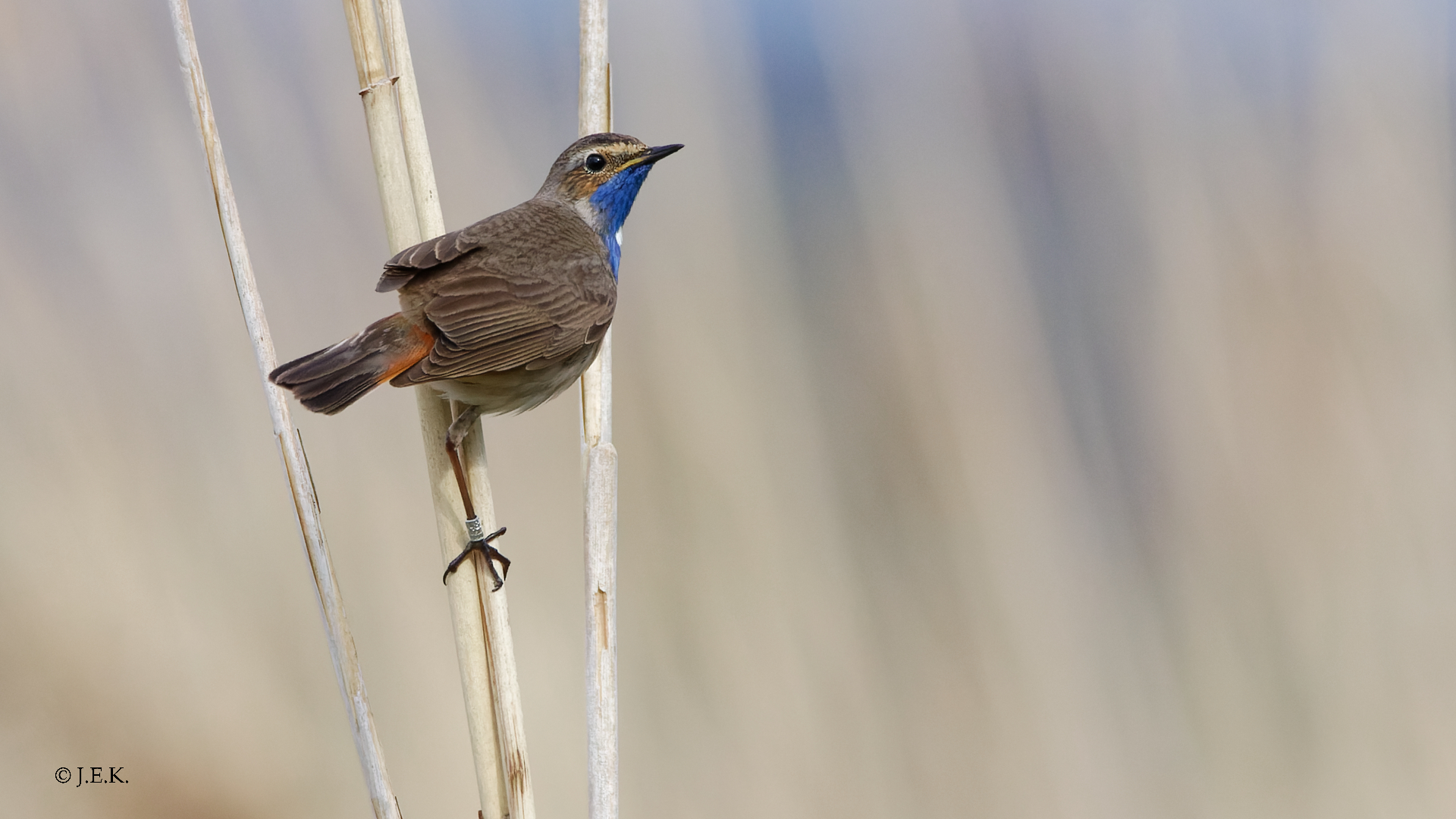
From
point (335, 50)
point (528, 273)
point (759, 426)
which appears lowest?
point (759, 426)

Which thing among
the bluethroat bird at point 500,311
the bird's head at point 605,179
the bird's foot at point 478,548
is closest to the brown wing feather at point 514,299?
the bluethroat bird at point 500,311

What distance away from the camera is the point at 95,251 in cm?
246

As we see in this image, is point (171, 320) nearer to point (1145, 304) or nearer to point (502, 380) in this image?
point (502, 380)

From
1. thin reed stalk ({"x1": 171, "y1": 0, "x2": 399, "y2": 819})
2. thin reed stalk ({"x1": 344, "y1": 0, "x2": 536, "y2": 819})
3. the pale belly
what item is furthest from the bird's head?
thin reed stalk ({"x1": 171, "y1": 0, "x2": 399, "y2": 819})

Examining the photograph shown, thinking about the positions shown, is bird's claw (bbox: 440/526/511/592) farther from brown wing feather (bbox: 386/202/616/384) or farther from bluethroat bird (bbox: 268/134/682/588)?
brown wing feather (bbox: 386/202/616/384)

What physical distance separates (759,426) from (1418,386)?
1744 mm

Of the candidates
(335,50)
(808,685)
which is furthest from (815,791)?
(335,50)

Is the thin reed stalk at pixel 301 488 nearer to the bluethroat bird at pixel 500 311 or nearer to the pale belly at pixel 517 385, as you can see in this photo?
the bluethroat bird at pixel 500 311

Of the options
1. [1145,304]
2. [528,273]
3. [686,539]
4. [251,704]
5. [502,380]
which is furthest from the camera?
[1145,304]

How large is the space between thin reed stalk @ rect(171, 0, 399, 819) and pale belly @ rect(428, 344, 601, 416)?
1.11 ft

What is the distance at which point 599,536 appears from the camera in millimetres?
1521

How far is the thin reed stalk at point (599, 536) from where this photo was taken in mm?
1452

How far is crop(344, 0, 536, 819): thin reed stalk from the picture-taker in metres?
1.43

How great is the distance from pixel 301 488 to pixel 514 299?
0.72 metres
